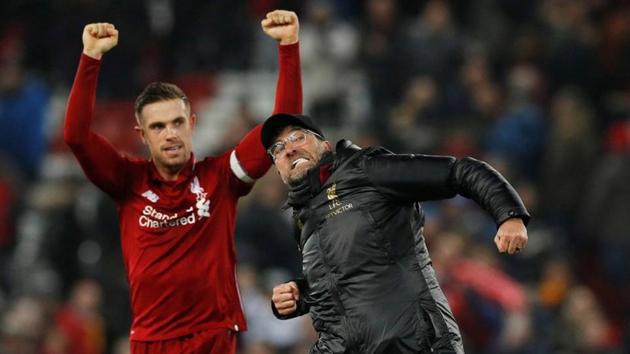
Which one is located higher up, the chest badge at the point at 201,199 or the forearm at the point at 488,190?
the chest badge at the point at 201,199

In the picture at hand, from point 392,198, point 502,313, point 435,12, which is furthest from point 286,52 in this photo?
point 435,12

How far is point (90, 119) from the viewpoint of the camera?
6238 millimetres

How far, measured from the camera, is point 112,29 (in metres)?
6.34

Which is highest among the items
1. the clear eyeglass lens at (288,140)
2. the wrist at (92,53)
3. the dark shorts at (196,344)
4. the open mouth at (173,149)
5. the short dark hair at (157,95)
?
the wrist at (92,53)

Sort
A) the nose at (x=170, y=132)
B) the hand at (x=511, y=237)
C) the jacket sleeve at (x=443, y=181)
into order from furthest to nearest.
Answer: the nose at (x=170, y=132)
the jacket sleeve at (x=443, y=181)
the hand at (x=511, y=237)

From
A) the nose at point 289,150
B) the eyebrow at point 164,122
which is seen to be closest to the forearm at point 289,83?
the eyebrow at point 164,122

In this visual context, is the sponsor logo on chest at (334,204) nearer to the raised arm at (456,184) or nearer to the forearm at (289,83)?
the raised arm at (456,184)

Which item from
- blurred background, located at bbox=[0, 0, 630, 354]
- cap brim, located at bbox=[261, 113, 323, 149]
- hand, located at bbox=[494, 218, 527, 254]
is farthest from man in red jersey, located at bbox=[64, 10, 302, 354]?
blurred background, located at bbox=[0, 0, 630, 354]

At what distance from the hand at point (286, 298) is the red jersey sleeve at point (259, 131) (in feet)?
2.61

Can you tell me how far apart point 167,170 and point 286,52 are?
79 centimetres

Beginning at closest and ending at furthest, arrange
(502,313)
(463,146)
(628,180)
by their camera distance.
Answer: (502,313), (628,180), (463,146)

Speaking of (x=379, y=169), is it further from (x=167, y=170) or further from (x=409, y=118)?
(x=409, y=118)

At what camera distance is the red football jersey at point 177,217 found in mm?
6184

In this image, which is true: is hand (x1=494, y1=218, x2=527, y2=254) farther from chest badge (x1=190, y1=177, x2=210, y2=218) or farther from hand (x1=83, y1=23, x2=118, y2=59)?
hand (x1=83, y1=23, x2=118, y2=59)
